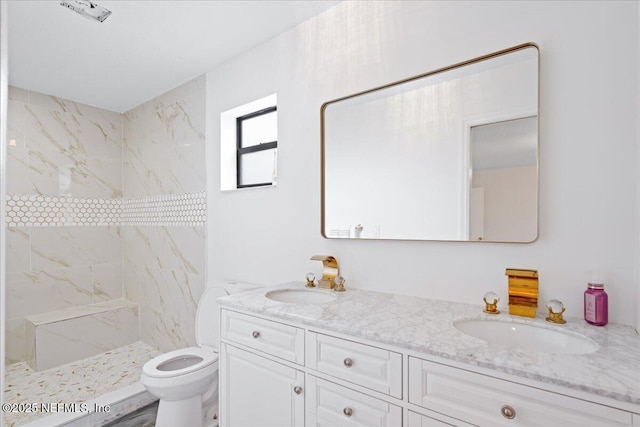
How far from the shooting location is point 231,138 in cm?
258

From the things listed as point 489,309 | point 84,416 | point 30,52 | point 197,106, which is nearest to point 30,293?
point 84,416

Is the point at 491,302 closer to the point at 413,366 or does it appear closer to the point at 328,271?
the point at 413,366

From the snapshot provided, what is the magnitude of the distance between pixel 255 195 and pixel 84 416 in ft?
5.52

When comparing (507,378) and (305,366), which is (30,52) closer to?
(305,366)

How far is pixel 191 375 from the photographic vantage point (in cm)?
191

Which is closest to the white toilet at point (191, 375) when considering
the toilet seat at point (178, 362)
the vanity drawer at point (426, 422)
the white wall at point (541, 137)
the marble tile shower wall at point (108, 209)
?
the toilet seat at point (178, 362)

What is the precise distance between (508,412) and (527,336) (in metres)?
0.41

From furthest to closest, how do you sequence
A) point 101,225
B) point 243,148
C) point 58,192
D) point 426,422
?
point 101,225, point 58,192, point 243,148, point 426,422

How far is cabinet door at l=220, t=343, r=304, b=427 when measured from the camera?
4.46 ft

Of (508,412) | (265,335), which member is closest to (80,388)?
(265,335)

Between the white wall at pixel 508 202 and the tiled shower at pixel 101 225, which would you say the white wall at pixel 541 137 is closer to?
the white wall at pixel 508 202

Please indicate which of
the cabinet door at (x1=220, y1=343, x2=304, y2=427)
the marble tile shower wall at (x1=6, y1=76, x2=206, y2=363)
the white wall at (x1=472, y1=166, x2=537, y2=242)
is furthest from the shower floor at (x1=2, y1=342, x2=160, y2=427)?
the white wall at (x1=472, y1=166, x2=537, y2=242)

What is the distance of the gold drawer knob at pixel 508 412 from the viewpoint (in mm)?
895

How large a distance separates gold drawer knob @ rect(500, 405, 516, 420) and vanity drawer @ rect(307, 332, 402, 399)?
0.29 meters
